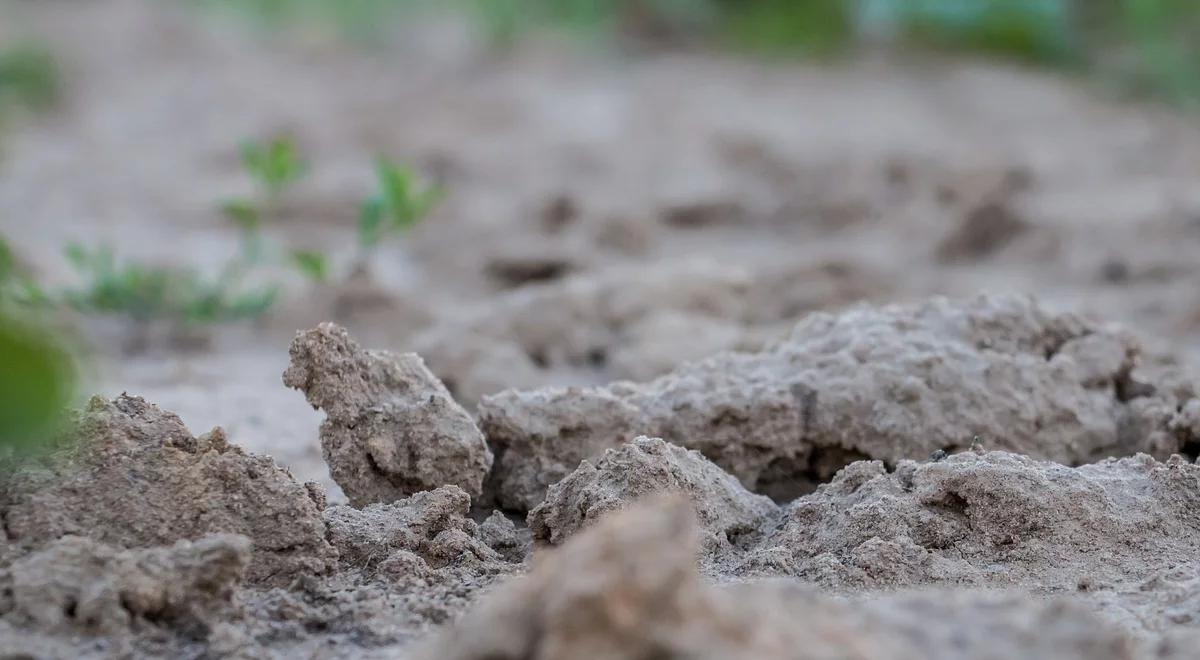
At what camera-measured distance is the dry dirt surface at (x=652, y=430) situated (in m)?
1.27

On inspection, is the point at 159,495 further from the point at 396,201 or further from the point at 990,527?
the point at 396,201

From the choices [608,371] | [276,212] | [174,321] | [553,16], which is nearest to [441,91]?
[553,16]

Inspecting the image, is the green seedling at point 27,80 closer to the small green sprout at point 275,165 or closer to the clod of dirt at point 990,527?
the small green sprout at point 275,165

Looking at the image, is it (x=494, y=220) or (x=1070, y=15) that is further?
(x=1070, y=15)

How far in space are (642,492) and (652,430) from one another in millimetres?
346

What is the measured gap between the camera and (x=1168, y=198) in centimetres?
389

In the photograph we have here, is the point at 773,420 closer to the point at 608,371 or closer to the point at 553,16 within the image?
the point at 608,371

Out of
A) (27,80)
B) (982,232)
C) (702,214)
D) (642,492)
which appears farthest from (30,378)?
(27,80)

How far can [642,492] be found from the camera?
1613mm

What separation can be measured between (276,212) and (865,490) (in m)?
2.76

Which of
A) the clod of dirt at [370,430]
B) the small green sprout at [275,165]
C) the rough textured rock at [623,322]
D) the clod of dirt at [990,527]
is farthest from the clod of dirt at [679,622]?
the small green sprout at [275,165]

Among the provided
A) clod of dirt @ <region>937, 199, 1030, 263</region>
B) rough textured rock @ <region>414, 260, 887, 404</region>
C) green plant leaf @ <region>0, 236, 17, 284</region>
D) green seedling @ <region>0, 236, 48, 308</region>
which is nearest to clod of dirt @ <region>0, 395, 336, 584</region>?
rough textured rock @ <region>414, 260, 887, 404</region>

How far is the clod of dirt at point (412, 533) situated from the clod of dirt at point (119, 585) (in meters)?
0.21

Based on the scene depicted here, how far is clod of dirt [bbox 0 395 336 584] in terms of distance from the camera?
1.49 m
